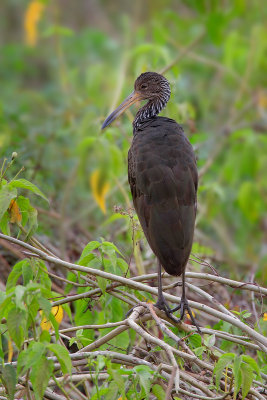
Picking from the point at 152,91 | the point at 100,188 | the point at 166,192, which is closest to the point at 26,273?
the point at 166,192

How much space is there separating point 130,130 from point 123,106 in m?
0.68

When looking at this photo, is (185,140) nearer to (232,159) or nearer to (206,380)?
(206,380)

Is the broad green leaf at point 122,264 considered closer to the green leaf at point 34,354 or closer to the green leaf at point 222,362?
the green leaf at point 222,362

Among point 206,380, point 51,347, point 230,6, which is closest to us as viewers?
point 51,347

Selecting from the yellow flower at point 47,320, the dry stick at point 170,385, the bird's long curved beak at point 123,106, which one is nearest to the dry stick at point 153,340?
the dry stick at point 170,385

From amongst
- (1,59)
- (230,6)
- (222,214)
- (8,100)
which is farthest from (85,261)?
(1,59)

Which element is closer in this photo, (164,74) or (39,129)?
(164,74)

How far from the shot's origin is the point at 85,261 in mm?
3574

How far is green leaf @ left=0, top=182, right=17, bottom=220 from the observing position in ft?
10.4

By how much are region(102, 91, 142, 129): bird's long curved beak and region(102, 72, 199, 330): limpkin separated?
391 millimetres

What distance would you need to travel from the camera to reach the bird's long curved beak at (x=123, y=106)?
4809 millimetres

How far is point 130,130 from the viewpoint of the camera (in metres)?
5.64

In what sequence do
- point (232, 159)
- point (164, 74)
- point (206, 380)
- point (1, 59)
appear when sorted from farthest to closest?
1. point (1, 59)
2. point (232, 159)
3. point (164, 74)
4. point (206, 380)

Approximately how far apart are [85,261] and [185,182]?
0.80m
